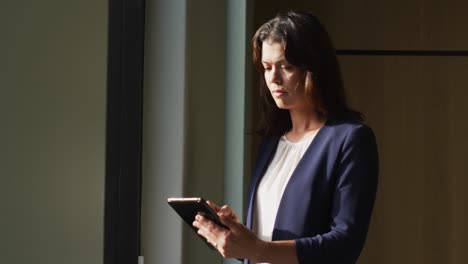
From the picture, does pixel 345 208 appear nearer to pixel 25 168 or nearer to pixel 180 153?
pixel 25 168

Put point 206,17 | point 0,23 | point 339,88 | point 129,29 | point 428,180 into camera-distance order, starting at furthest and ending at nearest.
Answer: point 428,180, point 206,17, point 129,29, point 339,88, point 0,23

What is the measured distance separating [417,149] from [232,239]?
2294 mm

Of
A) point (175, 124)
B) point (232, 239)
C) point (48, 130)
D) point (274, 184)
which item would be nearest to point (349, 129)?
point (274, 184)

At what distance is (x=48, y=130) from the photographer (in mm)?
1453

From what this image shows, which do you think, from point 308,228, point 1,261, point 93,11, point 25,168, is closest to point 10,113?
point 25,168

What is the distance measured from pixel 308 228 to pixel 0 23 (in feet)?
2.64

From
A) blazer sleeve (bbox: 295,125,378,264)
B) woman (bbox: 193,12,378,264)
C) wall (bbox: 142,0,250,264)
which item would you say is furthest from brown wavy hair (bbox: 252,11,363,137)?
wall (bbox: 142,0,250,264)

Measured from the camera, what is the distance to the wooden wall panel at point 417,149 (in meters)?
3.67

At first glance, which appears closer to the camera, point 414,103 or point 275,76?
point 275,76

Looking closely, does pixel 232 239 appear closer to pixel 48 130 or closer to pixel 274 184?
pixel 274 184

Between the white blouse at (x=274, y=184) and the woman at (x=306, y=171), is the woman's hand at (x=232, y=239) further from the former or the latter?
Answer: the white blouse at (x=274, y=184)

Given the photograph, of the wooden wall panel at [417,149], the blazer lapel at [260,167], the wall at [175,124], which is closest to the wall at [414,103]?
the wooden wall panel at [417,149]

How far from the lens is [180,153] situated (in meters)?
2.44

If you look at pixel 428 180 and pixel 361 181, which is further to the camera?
pixel 428 180
